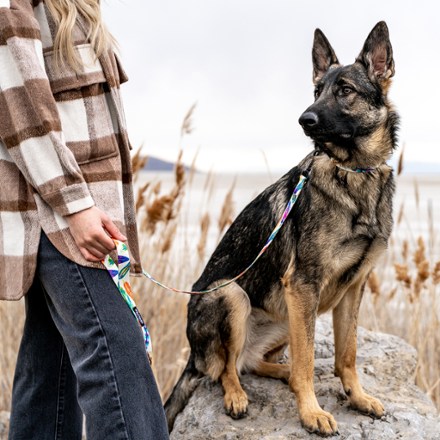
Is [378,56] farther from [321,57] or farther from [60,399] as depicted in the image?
[60,399]

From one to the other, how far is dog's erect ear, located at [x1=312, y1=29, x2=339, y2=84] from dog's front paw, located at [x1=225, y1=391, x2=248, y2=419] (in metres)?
1.39

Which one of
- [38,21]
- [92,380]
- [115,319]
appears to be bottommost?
[92,380]

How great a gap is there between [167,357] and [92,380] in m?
2.44

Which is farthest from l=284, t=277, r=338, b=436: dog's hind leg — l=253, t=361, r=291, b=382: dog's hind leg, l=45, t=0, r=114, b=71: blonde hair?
l=45, t=0, r=114, b=71: blonde hair

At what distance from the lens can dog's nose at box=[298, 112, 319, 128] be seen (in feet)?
8.40

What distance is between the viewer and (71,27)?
209 cm

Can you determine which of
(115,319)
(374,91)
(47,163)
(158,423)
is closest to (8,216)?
(47,163)

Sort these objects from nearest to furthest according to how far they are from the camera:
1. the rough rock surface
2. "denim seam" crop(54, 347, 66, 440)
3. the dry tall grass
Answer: "denim seam" crop(54, 347, 66, 440) < the rough rock surface < the dry tall grass

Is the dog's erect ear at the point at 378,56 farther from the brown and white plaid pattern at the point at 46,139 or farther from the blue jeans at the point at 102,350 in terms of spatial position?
the blue jeans at the point at 102,350

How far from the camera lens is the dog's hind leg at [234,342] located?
9.75 ft

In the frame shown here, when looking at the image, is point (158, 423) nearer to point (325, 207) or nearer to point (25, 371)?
point (25, 371)

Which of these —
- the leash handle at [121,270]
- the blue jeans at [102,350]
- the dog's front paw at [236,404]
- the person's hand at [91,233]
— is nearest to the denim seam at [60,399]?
the blue jeans at [102,350]

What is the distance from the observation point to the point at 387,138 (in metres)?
2.81

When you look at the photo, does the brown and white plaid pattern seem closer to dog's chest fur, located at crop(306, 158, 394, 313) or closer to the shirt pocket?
the shirt pocket
